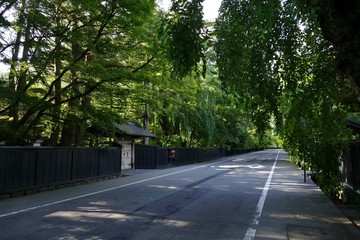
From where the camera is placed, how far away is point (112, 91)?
53.6 feet

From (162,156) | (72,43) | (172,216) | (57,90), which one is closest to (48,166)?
(57,90)

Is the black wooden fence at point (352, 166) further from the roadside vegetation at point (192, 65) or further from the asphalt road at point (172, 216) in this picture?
the asphalt road at point (172, 216)

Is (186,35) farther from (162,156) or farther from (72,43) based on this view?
(162,156)

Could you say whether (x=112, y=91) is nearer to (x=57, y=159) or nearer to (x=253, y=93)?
(x=57, y=159)

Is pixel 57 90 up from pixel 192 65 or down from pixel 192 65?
up

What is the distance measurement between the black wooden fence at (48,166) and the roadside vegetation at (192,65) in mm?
1358

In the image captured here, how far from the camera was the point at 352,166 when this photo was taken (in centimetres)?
1363

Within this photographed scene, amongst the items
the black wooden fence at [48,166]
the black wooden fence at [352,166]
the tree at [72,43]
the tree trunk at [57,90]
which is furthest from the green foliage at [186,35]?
the tree trunk at [57,90]

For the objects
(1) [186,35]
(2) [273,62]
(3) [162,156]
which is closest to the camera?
(1) [186,35]

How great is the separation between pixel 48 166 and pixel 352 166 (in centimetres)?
1148

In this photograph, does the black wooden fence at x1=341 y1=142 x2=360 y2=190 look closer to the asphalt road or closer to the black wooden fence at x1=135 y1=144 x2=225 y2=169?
the asphalt road

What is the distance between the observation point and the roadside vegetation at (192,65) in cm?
641

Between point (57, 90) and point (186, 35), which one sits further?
point (57, 90)

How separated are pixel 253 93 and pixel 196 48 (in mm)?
1565
